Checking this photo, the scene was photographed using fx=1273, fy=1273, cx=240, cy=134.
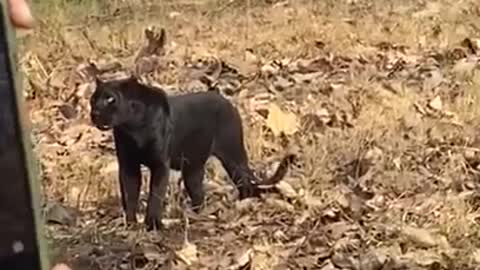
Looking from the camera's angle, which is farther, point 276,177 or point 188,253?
point 276,177

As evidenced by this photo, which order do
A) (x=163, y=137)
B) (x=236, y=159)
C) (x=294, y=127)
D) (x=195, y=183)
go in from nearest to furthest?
1. (x=163, y=137)
2. (x=195, y=183)
3. (x=236, y=159)
4. (x=294, y=127)

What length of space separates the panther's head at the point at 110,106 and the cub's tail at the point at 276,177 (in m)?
0.59

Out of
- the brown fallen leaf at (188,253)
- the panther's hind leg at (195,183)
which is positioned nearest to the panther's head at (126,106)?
the panther's hind leg at (195,183)

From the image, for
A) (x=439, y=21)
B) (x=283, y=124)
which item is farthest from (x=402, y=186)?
(x=439, y=21)

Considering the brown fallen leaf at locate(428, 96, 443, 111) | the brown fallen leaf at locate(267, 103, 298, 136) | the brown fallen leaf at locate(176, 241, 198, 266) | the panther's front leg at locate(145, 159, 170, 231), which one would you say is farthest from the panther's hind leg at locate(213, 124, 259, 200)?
the brown fallen leaf at locate(428, 96, 443, 111)

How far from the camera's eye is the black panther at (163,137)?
135 inches

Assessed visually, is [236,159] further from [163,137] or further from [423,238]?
[423,238]

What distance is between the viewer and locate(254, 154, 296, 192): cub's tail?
3857 mm

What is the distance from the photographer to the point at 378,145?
4.16m

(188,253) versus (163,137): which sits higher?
(163,137)

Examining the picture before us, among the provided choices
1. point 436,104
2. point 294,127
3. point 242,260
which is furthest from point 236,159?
point 436,104

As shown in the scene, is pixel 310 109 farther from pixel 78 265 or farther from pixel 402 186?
pixel 78 265

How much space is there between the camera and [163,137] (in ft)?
11.5

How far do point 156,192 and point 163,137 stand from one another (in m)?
0.16
